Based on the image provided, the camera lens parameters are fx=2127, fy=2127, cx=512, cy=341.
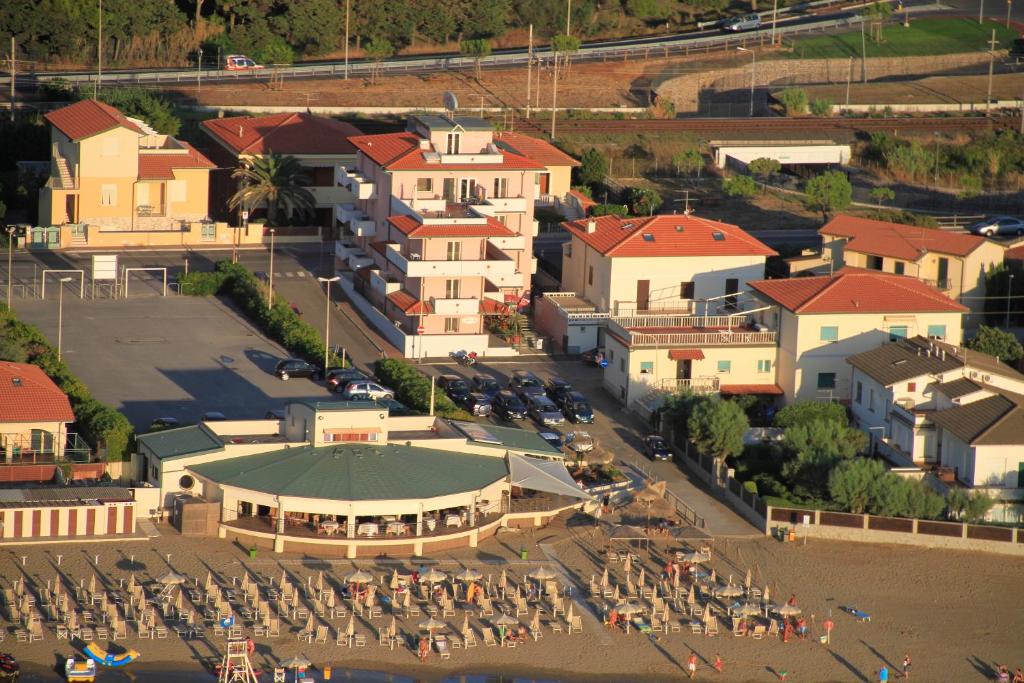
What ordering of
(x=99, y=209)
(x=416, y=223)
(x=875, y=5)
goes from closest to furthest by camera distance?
(x=416, y=223) → (x=99, y=209) → (x=875, y=5)

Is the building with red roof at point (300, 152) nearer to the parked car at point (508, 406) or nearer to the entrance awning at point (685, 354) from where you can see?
the parked car at point (508, 406)

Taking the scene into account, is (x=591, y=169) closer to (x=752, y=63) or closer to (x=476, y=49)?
(x=476, y=49)

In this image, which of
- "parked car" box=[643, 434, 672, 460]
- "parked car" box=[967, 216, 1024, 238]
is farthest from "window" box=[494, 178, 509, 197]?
"parked car" box=[967, 216, 1024, 238]

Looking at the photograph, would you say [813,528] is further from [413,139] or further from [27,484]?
[413,139]

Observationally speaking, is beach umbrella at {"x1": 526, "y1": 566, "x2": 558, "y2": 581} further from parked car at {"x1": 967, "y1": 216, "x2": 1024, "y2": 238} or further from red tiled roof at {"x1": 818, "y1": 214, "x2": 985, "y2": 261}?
parked car at {"x1": 967, "y1": 216, "x2": 1024, "y2": 238}

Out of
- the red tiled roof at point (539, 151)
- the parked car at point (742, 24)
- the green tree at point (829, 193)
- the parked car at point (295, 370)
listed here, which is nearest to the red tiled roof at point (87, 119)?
the red tiled roof at point (539, 151)

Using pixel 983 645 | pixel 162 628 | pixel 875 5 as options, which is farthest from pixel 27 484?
pixel 875 5

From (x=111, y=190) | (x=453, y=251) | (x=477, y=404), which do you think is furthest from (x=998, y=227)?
(x=111, y=190)
